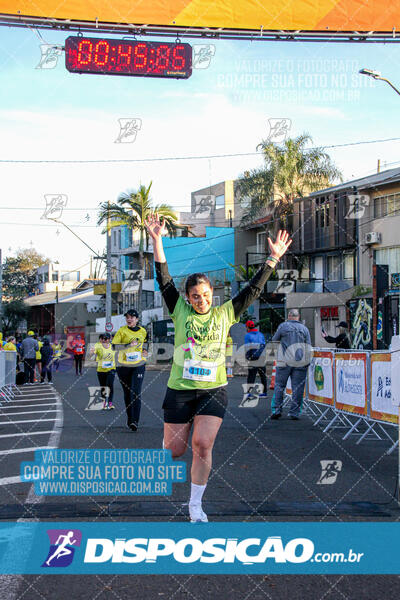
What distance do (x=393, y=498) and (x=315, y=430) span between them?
195 inches

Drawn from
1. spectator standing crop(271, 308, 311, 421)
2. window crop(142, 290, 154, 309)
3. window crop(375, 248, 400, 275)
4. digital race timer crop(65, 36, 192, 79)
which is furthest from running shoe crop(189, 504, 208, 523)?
window crop(142, 290, 154, 309)

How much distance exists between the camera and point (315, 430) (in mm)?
11398

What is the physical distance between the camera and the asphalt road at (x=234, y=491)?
4117 mm

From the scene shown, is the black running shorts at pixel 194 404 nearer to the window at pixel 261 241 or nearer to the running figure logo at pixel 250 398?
the running figure logo at pixel 250 398

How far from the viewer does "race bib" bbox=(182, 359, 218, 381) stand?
5.51 meters

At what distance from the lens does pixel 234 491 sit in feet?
21.9

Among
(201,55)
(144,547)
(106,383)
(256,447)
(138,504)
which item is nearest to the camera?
(144,547)

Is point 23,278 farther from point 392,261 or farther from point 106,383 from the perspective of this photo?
point 106,383

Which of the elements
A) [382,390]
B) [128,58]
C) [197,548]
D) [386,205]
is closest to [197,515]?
[197,548]

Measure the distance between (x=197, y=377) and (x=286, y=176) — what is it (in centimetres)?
3500

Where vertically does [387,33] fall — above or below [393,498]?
above


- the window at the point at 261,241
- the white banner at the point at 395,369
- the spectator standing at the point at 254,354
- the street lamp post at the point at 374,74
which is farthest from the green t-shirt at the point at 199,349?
the window at the point at 261,241

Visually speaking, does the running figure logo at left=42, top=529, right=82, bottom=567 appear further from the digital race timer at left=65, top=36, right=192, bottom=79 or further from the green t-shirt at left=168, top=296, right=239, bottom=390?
the digital race timer at left=65, top=36, right=192, bottom=79

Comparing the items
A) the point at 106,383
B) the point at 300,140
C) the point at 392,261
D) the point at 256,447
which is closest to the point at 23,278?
the point at 300,140
